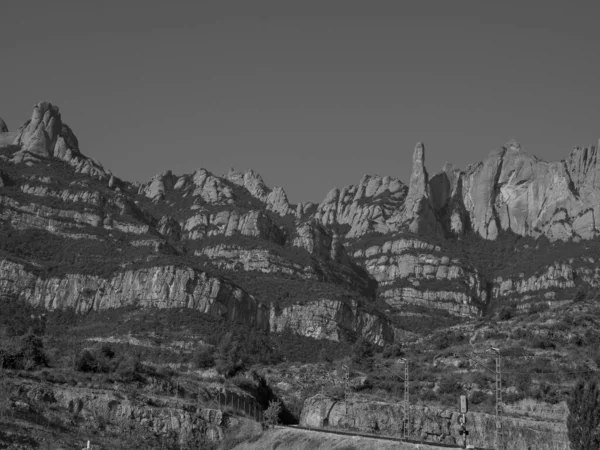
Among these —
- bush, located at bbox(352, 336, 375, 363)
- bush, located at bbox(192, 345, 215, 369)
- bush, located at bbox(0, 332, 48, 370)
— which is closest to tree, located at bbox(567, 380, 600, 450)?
bush, located at bbox(0, 332, 48, 370)

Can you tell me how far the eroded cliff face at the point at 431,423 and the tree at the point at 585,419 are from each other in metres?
11.9

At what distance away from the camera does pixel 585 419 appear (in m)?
55.9

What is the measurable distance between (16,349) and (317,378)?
145 feet

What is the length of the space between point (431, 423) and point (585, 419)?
29004mm

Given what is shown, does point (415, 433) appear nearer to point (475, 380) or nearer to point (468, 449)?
point (475, 380)

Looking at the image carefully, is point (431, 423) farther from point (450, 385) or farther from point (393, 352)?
point (393, 352)

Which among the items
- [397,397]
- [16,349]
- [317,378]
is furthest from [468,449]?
[317,378]

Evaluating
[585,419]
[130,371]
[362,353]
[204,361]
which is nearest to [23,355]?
[130,371]

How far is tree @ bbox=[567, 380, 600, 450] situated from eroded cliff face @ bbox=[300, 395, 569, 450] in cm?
1195

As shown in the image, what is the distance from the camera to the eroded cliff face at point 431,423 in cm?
7619

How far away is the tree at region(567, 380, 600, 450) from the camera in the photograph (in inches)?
2172

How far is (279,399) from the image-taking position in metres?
107

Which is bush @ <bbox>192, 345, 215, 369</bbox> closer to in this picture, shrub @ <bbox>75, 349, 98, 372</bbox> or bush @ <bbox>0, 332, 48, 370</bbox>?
bush @ <bbox>0, 332, 48, 370</bbox>

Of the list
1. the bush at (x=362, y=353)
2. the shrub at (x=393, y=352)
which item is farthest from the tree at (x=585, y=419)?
the shrub at (x=393, y=352)
